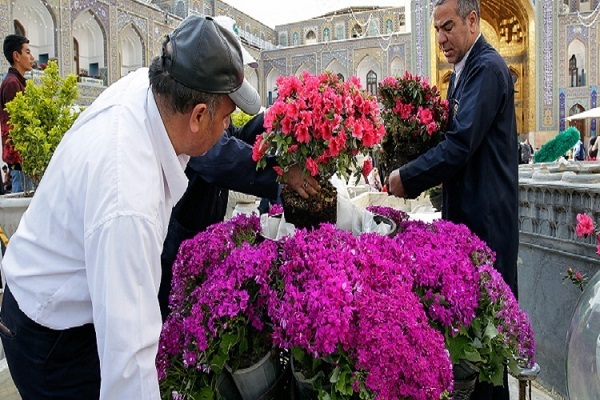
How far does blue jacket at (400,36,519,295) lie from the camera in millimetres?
1921

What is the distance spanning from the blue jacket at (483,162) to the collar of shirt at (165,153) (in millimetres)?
1064

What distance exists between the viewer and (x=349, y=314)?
1.22m

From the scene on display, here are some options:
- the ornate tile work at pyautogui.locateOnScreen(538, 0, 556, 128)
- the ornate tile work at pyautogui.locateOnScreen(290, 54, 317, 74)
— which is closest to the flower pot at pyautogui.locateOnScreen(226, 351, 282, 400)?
the ornate tile work at pyautogui.locateOnScreen(538, 0, 556, 128)

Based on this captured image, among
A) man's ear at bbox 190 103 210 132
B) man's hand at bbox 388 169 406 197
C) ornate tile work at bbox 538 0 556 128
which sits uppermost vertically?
ornate tile work at bbox 538 0 556 128

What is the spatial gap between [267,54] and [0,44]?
602 inches

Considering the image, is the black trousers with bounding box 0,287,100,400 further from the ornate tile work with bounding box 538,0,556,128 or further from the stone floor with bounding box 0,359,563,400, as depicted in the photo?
the ornate tile work with bounding box 538,0,556,128

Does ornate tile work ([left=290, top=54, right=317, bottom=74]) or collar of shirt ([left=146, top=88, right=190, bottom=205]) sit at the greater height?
ornate tile work ([left=290, top=54, right=317, bottom=74])

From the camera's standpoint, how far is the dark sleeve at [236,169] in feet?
6.40

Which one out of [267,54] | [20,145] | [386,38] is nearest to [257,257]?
[20,145]

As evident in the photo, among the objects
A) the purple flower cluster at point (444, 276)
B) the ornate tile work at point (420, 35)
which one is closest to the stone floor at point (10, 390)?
the purple flower cluster at point (444, 276)

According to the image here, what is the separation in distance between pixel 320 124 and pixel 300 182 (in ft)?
0.71

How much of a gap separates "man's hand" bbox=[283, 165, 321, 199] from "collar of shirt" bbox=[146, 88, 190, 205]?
0.54 meters

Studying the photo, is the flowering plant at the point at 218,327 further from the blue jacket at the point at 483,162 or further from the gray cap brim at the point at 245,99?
the blue jacket at the point at 483,162

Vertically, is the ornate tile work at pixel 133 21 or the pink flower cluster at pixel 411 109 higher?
the ornate tile work at pixel 133 21
